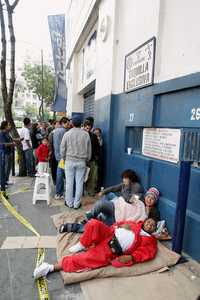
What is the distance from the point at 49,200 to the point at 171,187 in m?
2.77

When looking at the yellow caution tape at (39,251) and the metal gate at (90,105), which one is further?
the metal gate at (90,105)

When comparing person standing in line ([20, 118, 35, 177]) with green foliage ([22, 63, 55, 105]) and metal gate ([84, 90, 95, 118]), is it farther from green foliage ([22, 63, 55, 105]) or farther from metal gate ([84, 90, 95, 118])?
green foliage ([22, 63, 55, 105])

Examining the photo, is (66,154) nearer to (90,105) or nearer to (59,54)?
(90,105)

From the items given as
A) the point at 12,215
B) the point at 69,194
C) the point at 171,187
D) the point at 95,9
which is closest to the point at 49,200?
the point at 69,194

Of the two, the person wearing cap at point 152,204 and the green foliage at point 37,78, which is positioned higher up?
the green foliage at point 37,78

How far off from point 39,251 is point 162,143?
7.54 feet

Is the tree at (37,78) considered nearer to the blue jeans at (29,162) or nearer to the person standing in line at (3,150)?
the blue jeans at (29,162)

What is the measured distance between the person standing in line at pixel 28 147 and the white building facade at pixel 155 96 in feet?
8.01

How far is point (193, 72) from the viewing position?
3354 millimetres

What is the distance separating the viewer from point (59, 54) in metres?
16.4

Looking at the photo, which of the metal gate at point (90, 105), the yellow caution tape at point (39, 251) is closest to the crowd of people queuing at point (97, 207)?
the yellow caution tape at point (39, 251)

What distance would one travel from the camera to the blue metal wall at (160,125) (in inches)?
133

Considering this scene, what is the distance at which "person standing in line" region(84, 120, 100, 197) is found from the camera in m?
6.00

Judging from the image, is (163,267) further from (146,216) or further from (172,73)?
(172,73)
